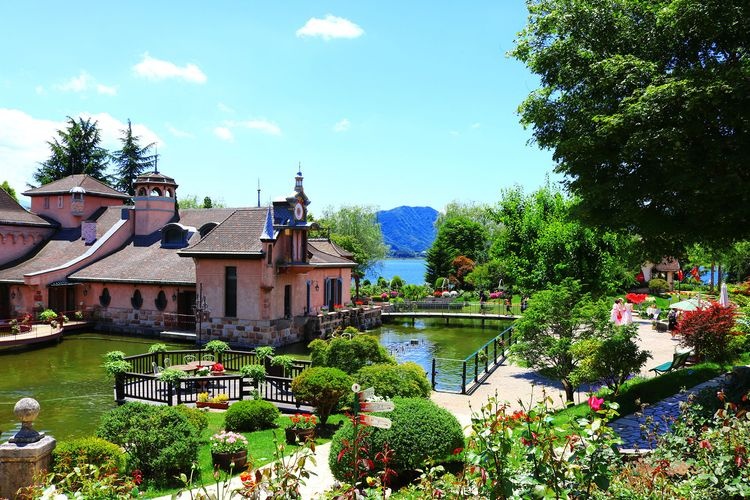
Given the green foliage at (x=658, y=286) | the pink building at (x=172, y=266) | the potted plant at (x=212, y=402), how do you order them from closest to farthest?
the potted plant at (x=212, y=402) < the pink building at (x=172, y=266) < the green foliage at (x=658, y=286)

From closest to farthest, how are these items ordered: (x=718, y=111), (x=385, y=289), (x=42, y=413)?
(x=718, y=111) < (x=42, y=413) < (x=385, y=289)

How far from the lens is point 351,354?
15.6 m

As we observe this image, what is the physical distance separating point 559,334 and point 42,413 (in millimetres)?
15484

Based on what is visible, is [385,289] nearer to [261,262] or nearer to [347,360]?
[261,262]

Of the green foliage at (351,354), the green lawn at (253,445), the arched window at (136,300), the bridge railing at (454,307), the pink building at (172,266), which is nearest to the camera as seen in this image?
the green lawn at (253,445)

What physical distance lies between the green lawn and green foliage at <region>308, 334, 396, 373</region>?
1418 mm

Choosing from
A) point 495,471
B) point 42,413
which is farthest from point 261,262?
point 495,471

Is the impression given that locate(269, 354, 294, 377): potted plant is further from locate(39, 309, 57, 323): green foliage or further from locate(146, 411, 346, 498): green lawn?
locate(39, 309, 57, 323): green foliage

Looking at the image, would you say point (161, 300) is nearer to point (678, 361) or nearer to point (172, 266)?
point (172, 266)

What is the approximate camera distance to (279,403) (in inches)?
634

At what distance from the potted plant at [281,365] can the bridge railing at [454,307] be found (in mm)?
25818

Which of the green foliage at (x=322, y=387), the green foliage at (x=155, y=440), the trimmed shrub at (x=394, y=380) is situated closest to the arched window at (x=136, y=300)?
the green foliage at (x=322, y=387)

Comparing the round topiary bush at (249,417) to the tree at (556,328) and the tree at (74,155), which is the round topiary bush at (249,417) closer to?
the tree at (556,328)

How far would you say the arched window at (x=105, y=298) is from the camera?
1370 inches
